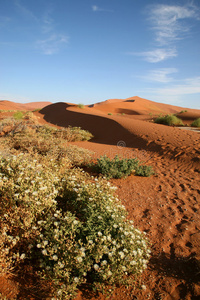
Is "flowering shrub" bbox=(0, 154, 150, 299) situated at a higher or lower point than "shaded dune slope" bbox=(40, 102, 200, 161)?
lower

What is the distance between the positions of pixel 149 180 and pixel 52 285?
151 inches

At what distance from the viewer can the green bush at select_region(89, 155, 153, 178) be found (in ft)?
16.5

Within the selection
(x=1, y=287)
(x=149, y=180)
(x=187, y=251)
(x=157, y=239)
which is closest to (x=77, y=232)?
(x=1, y=287)

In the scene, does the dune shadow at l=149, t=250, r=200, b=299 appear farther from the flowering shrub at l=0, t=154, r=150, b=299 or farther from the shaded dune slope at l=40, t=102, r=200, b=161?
the shaded dune slope at l=40, t=102, r=200, b=161

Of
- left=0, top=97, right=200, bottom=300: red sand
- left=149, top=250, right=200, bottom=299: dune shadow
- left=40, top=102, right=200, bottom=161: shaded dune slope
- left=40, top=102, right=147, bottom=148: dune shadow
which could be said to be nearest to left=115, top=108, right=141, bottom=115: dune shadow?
left=40, top=102, right=147, bottom=148: dune shadow

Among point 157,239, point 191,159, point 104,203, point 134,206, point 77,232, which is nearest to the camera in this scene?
point 77,232

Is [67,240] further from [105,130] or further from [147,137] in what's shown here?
[105,130]

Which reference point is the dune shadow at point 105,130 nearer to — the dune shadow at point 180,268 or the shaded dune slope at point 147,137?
the shaded dune slope at point 147,137

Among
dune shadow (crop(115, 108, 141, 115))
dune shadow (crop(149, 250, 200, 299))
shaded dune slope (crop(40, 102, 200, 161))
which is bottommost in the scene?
dune shadow (crop(149, 250, 200, 299))

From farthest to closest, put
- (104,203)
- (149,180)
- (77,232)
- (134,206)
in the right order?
(149,180)
(134,206)
(104,203)
(77,232)

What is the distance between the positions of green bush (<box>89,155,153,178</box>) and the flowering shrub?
2.17 metres

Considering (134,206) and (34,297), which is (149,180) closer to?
(134,206)

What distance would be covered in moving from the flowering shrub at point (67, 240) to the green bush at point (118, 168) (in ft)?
7.13

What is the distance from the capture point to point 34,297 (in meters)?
1.90
